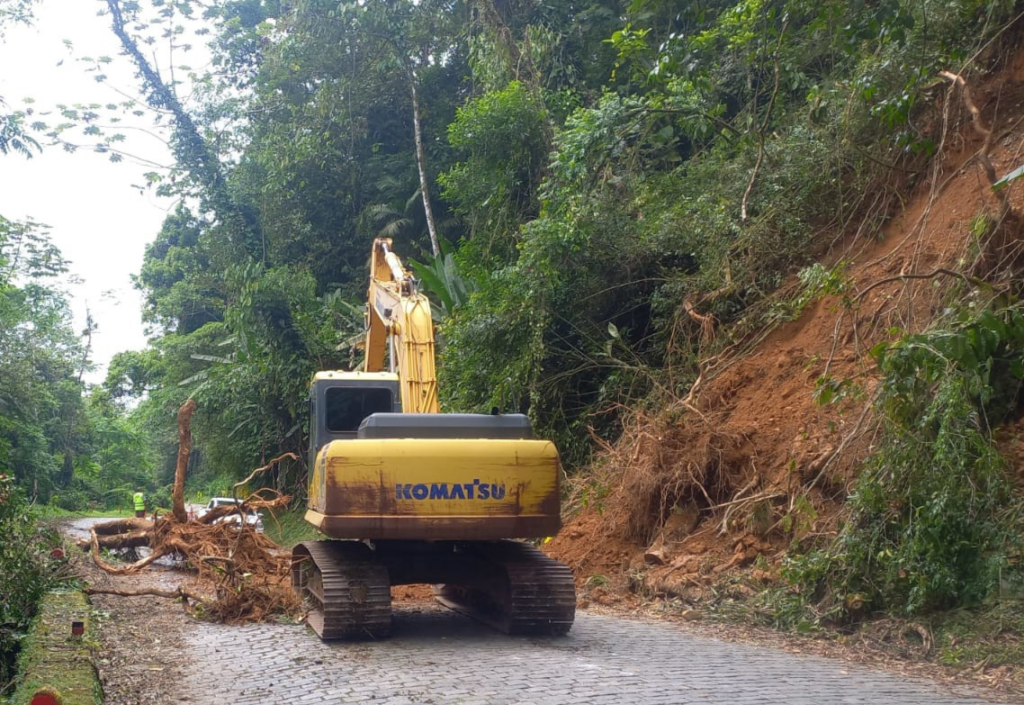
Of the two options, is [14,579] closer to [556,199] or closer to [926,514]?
[926,514]

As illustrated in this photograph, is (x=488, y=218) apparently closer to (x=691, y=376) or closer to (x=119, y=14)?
(x=691, y=376)

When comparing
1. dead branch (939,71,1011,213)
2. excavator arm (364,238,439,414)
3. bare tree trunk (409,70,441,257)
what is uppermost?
bare tree trunk (409,70,441,257)

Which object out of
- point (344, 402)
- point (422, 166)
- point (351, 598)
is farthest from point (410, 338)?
point (422, 166)

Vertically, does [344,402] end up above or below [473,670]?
above

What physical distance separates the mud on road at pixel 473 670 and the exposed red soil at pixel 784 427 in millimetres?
Answer: 1904

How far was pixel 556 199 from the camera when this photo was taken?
53.1 ft

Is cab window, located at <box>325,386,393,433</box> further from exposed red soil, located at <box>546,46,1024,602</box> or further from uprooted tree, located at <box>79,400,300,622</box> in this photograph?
exposed red soil, located at <box>546,46,1024,602</box>

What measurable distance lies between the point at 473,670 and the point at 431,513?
4.97 ft

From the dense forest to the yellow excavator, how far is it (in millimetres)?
2544

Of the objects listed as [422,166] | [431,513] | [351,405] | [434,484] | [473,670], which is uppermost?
[422,166]

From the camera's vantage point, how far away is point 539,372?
15.6 metres

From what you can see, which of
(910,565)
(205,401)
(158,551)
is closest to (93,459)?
(205,401)

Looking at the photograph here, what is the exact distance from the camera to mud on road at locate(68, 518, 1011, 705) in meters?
6.23

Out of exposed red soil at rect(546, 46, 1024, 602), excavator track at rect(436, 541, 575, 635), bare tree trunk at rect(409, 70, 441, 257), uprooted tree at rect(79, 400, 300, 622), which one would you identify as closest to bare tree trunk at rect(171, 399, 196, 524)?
uprooted tree at rect(79, 400, 300, 622)
